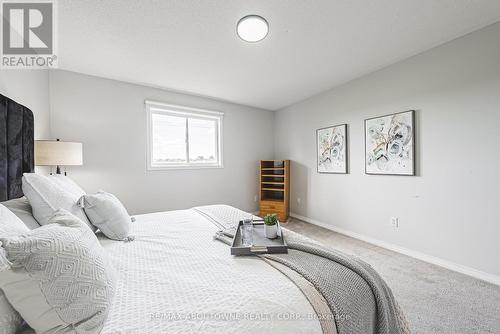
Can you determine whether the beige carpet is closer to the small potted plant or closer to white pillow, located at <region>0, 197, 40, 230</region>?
the small potted plant

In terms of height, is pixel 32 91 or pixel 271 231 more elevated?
pixel 32 91

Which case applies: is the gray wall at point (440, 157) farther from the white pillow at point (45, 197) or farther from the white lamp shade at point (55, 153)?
the white lamp shade at point (55, 153)

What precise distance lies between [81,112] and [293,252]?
10.8 feet

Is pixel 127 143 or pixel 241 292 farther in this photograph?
pixel 127 143

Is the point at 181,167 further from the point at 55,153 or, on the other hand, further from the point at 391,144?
the point at 391,144

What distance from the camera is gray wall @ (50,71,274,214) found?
267cm

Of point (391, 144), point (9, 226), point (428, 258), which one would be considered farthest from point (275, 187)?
point (9, 226)

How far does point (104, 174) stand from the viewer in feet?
9.43

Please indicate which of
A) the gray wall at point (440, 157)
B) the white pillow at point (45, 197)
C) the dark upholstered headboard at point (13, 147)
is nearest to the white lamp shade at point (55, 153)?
the dark upholstered headboard at point (13, 147)

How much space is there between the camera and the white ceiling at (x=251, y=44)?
64.2 inches

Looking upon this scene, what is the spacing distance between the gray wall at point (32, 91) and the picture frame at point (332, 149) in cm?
385

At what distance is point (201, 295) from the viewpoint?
78 cm

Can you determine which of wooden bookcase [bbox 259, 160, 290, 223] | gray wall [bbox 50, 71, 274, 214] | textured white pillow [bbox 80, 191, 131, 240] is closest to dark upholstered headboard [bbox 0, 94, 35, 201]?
textured white pillow [bbox 80, 191, 131, 240]

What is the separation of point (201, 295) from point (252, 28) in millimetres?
2101
